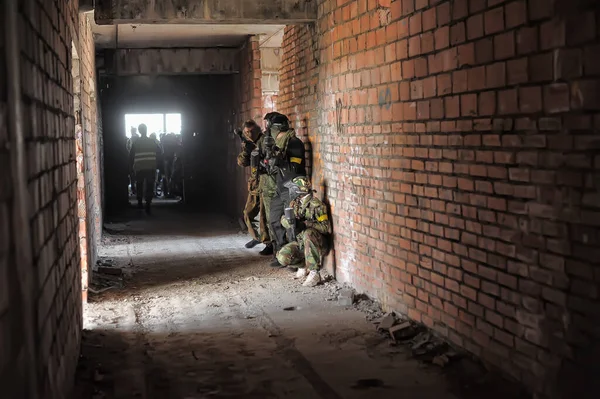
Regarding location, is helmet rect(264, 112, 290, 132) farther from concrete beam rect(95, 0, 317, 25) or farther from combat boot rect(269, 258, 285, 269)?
combat boot rect(269, 258, 285, 269)

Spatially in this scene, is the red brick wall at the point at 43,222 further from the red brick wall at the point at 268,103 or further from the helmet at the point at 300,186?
the red brick wall at the point at 268,103

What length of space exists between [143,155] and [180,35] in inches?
166

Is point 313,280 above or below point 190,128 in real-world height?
below

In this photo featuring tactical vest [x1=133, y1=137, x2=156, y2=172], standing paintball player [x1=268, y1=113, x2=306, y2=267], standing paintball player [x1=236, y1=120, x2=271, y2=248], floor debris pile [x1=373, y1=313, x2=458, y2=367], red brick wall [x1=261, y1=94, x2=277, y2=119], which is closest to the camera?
floor debris pile [x1=373, y1=313, x2=458, y2=367]

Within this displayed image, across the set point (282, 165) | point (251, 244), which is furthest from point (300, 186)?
point (251, 244)

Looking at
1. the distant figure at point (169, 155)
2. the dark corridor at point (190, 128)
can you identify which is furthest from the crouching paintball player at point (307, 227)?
the distant figure at point (169, 155)

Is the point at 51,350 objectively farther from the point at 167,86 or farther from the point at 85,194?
the point at 167,86

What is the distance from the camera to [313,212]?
6.84 metres

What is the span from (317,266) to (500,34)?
3743 millimetres

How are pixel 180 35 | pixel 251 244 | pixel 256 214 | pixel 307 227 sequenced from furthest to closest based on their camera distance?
pixel 180 35 < pixel 251 244 < pixel 256 214 < pixel 307 227

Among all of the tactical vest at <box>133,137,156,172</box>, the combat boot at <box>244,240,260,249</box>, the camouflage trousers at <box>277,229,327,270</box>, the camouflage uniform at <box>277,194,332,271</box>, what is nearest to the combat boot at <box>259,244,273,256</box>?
the combat boot at <box>244,240,260,249</box>

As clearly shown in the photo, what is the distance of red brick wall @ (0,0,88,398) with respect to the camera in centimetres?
186

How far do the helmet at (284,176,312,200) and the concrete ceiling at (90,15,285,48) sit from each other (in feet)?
10.1

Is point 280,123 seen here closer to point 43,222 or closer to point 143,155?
point 43,222
